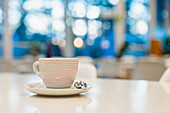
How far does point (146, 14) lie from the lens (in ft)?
24.0

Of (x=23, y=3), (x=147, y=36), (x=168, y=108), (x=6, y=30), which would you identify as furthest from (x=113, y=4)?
(x=168, y=108)

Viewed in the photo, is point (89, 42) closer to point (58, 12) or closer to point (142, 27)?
point (58, 12)

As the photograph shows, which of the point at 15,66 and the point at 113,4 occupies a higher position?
the point at 113,4

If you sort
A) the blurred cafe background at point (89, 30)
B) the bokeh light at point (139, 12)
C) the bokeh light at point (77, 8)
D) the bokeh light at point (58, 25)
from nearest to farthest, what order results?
the blurred cafe background at point (89, 30) < the bokeh light at point (58, 25) < the bokeh light at point (77, 8) < the bokeh light at point (139, 12)

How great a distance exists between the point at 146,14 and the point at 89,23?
196 cm

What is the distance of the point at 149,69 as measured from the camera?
2975 mm

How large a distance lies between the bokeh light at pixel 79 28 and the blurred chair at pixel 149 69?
141 inches

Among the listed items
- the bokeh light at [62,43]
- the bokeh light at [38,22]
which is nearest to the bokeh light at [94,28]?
the bokeh light at [62,43]

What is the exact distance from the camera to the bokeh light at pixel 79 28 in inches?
259

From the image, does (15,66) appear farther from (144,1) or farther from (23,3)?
(144,1)

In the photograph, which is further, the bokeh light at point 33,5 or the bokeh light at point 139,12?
the bokeh light at point 139,12

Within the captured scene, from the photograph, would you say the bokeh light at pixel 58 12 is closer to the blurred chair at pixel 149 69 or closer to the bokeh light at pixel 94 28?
the bokeh light at pixel 94 28

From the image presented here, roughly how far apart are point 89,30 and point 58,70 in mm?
6083

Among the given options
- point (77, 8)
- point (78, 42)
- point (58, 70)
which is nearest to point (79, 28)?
point (78, 42)
